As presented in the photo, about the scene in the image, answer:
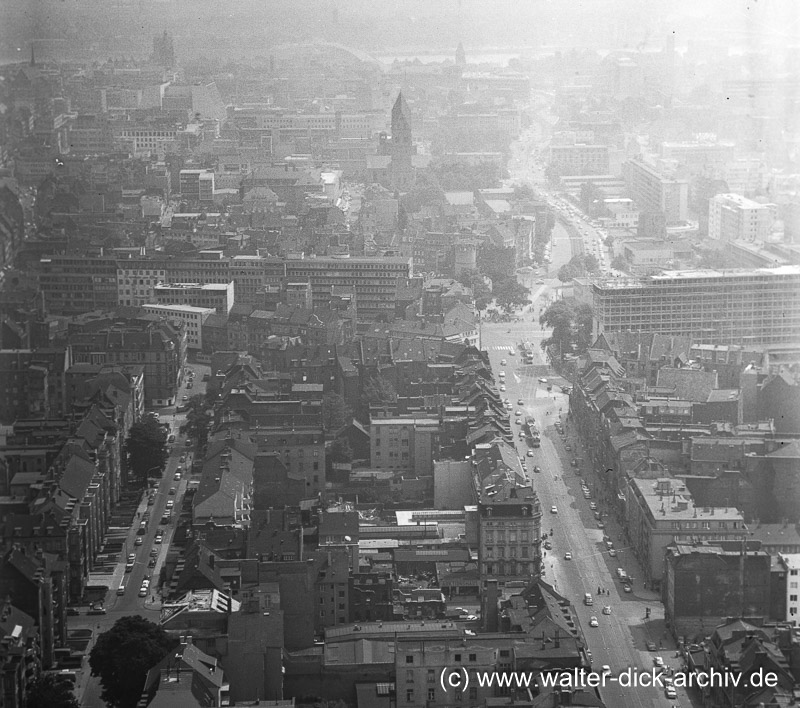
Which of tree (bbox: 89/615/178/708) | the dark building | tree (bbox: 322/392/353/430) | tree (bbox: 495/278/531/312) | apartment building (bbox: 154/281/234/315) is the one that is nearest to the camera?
tree (bbox: 89/615/178/708)

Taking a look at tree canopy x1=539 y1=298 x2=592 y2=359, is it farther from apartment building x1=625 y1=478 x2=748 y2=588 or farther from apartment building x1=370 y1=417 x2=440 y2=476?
apartment building x1=625 y1=478 x2=748 y2=588

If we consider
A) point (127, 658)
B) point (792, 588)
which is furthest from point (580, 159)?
point (127, 658)

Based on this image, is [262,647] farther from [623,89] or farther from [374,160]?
[623,89]

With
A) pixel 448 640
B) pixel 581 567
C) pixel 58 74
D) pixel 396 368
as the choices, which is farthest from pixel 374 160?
pixel 448 640

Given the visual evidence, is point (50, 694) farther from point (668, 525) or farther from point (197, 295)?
point (197, 295)

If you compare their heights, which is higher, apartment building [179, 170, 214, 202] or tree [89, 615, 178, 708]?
apartment building [179, 170, 214, 202]

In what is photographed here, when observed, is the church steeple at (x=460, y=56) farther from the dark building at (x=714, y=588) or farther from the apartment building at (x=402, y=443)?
the dark building at (x=714, y=588)

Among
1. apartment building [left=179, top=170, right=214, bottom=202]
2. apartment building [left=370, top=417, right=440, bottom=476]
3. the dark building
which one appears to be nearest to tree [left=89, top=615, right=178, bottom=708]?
the dark building

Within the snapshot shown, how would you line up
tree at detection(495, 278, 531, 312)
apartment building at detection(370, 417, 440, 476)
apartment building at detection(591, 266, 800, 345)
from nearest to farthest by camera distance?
apartment building at detection(370, 417, 440, 476) → apartment building at detection(591, 266, 800, 345) → tree at detection(495, 278, 531, 312)
